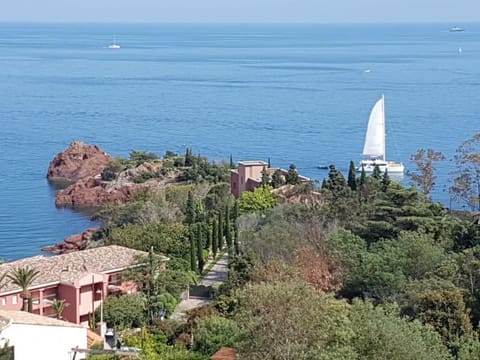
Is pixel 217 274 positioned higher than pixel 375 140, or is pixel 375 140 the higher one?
pixel 375 140

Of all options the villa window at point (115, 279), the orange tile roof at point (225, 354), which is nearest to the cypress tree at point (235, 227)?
the villa window at point (115, 279)

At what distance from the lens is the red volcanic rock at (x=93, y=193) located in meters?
46.6

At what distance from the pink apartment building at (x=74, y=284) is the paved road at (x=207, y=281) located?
4.57ft

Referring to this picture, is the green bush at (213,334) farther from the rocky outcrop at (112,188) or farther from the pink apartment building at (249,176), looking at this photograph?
the rocky outcrop at (112,188)

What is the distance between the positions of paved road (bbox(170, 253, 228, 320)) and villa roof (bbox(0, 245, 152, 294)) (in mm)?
1910

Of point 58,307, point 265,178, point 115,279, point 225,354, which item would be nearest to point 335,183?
point 265,178

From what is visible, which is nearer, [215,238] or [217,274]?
[217,274]

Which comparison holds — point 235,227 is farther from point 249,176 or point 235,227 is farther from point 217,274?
point 249,176

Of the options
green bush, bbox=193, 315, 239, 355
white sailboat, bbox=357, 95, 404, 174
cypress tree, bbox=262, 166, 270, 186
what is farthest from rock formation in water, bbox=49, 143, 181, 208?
green bush, bbox=193, 315, 239, 355

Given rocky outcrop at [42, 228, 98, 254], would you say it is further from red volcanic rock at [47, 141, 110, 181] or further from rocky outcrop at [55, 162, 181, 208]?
red volcanic rock at [47, 141, 110, 181]

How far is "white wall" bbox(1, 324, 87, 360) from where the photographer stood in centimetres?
1587

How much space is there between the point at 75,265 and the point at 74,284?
1573 mm

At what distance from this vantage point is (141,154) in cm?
5175

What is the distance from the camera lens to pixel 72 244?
126 feet
